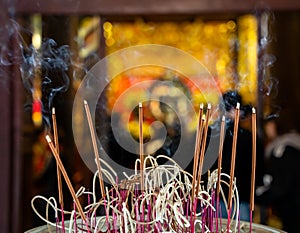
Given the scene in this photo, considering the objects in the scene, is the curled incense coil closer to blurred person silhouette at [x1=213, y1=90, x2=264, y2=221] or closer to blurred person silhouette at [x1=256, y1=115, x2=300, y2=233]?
blurred person silhouette at [x1=213, y1=90, x2=264, y2=221]

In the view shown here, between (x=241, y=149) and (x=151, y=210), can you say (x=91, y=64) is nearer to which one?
(x=241, y=149)

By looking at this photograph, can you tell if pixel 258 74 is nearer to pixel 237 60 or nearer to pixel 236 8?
pixel 237 60

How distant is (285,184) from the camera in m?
2.38

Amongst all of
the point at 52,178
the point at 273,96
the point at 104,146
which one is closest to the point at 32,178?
the point at 52,178

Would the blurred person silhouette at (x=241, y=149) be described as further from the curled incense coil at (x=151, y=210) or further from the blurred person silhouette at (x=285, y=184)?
the curled incense coil at (x=151, y=210)

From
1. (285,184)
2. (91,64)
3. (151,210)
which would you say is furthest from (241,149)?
(151,210)

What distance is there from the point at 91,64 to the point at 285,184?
42.1 inches

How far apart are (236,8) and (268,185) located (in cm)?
95

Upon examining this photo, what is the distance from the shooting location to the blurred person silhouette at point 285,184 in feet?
7.75

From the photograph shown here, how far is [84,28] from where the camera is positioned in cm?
251

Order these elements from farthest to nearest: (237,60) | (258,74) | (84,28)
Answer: (237,60) < (258,74) < (84,28)

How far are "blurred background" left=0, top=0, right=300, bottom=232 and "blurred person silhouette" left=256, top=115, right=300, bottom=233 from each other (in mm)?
205

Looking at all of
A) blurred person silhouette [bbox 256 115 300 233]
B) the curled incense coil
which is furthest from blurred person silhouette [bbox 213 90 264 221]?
the curled incense coil

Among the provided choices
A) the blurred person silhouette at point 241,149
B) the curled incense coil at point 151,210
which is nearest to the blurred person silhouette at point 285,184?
the blurred person silhouette at point 241,149
